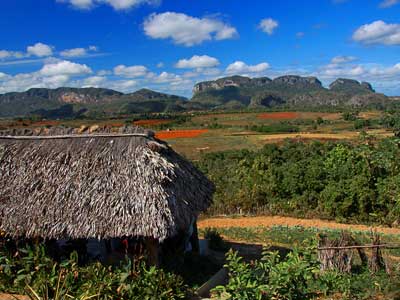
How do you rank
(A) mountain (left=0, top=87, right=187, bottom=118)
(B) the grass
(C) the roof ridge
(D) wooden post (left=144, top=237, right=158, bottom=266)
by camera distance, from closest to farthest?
(D) wooden post (left=144, top=237, right=158, bottom=266) < (C) the roof ridge < (B) the grass < (A) mountain (left=0, top=87, right=187, bottom=118)

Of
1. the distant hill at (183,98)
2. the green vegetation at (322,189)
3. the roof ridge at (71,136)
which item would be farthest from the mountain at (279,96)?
the roof ridge at (71,136)

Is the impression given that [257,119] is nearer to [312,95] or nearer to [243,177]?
[243,177]

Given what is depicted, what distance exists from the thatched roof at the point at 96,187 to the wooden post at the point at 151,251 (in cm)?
58

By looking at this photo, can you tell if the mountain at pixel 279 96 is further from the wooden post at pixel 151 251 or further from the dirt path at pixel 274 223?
the wooden post at pixel 151 251

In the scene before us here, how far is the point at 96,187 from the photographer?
26.2ft

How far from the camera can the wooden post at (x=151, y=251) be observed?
311 inches

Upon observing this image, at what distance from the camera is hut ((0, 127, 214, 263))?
758 centimetres

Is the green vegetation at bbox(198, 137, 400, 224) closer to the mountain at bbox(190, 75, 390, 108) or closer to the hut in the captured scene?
the hut

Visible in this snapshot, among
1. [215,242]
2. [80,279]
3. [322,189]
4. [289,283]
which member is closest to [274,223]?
[322,189]

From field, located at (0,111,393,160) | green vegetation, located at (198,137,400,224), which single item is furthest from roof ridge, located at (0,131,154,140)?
field, located at (0,111,393,160)

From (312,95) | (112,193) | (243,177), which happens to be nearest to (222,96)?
(312,95)

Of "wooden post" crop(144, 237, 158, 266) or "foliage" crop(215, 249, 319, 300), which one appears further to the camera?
"wooden post" crop(144, 237, 158, 266)

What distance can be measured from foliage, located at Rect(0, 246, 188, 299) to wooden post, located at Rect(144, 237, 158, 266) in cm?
15

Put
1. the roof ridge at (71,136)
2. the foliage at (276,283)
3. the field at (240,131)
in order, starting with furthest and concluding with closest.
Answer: the field at (240,131) < the roof ridge at (71,136) < the foliage at (276,283)
